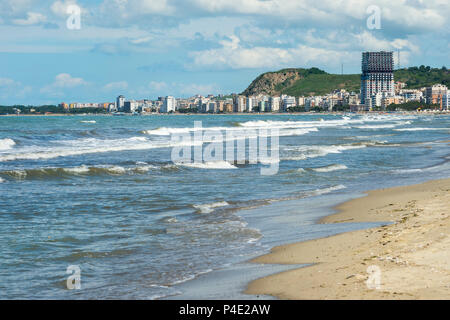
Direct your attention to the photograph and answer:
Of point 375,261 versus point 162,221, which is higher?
point 375,261

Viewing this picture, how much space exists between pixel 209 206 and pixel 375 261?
7.31 m

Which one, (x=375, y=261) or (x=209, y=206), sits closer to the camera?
(x=375, y=261)

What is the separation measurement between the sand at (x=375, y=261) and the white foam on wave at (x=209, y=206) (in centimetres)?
308

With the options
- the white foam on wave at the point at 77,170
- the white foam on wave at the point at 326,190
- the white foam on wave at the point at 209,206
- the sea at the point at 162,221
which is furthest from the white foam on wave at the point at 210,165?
the white foam on wave at the point at 209,206

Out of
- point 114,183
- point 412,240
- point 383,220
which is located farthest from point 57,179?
point 412,240

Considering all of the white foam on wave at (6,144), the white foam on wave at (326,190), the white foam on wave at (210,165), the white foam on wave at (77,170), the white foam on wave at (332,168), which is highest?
the white foam on wave at (6,144)

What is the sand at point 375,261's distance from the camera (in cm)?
708

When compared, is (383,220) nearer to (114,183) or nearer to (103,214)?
(103,214)

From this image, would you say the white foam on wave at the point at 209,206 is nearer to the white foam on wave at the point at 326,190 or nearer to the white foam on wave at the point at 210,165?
the white foam on wave at the point at 326,190

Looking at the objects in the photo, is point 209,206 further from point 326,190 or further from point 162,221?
point 326,190

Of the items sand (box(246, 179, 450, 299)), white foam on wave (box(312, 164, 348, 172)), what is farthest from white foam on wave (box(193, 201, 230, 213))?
white foam on wave (box(312, 164, 348, 172))

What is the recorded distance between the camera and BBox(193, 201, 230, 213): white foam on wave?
1482cm

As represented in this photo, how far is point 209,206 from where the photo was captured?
50.4ft

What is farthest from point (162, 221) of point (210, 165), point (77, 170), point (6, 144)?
point (6, 144)
